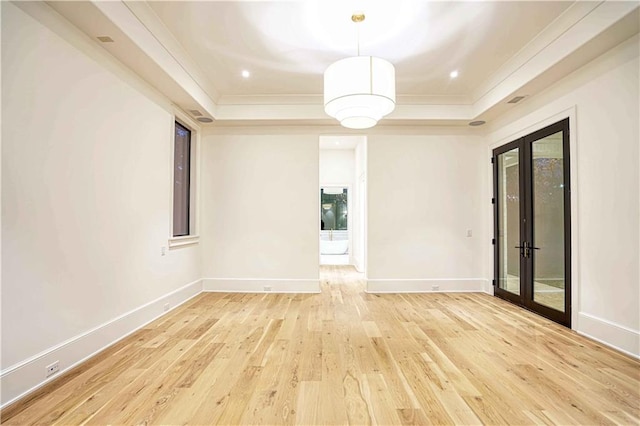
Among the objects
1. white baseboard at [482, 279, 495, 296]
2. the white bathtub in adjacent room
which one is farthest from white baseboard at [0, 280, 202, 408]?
the white bathtub in adjacent room

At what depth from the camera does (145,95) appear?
3.79 metres

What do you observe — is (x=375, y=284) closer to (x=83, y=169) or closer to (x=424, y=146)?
(x=424, y=146)

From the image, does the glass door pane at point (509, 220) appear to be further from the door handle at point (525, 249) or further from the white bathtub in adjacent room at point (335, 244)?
the white bathtub in adjacent room at point (335, 244)

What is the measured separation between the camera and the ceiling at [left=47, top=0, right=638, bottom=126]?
295 centimetres

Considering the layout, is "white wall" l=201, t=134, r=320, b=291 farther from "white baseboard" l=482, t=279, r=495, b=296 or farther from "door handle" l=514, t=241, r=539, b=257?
"door handle" l=514, t=241, r=539, b=257

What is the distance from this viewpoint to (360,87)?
2.98 m

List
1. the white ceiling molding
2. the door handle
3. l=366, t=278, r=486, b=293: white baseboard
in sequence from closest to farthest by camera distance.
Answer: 1. the white ceiling molding
2. the door handle
3. l=366, t=278, r=486, b=293: white baseboard

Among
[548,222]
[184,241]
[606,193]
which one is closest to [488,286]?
[548,222]

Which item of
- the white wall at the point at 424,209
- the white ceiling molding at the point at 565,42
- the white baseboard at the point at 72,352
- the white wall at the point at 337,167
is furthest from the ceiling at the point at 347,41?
the white wall at the point at 337,167

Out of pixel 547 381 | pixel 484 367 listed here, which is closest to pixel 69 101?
pixel 484 367

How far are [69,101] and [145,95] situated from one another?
1.24m

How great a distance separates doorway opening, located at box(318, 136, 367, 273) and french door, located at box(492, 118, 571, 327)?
11.1 ft

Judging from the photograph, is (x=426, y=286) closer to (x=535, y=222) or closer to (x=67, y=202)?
(x=535, y=222)

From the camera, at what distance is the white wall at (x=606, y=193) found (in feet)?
9.57
